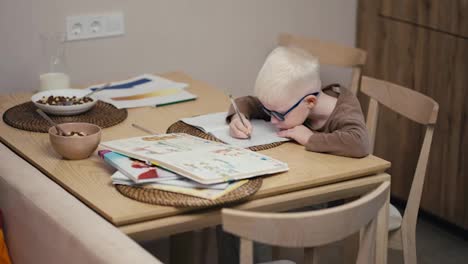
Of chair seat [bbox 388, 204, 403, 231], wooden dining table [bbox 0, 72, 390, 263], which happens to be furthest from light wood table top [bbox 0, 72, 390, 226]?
chair seat [bbox 388, 204, 403, 231]

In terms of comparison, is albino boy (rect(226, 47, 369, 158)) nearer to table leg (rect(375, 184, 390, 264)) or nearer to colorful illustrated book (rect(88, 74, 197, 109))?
table leg (rect(375, 184, 390, 264))

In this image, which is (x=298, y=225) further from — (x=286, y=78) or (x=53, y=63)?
(x=53, y=63)

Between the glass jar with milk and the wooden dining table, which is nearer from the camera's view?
the wooden dining table

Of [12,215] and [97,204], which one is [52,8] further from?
[97,204]

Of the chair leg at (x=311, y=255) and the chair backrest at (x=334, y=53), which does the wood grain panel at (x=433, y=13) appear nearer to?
the chair backrest at (x=334, y=53)

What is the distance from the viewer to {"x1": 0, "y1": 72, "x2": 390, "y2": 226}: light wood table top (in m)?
1.95

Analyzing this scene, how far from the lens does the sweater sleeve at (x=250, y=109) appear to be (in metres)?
2.54

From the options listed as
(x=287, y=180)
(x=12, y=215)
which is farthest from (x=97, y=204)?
(x=287, y=180)

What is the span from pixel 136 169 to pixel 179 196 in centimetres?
16

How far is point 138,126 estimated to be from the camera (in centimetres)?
255

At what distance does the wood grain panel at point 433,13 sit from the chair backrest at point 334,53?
15.4 inches

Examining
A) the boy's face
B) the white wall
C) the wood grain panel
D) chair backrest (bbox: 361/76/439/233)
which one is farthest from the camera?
the wood grain panel

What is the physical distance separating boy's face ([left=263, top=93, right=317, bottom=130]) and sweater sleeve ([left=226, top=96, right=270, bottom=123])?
17cm

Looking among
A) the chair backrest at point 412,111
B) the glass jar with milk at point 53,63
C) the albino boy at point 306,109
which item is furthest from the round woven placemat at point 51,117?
the chair backrest at point 412,111
